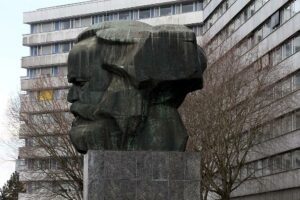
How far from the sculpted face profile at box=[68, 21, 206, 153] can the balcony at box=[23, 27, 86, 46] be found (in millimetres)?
54084

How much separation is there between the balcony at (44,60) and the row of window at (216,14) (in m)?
15.4

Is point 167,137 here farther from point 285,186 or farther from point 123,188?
point 285,186

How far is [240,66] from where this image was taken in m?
31.7

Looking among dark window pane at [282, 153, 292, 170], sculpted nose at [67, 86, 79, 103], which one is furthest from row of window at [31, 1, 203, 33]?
Answer: sculpted nose at [67, 86, 79, 103]

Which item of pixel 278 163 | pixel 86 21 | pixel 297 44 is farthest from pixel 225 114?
pixel 86 21

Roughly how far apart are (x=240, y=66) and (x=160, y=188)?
19.8 meters

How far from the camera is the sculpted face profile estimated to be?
12922 millimetres

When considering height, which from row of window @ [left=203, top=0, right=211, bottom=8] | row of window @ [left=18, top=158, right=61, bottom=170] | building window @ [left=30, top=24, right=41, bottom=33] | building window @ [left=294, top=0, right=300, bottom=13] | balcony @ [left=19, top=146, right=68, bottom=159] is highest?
building window @ [left=30, top=24, right=41, bottom=33]

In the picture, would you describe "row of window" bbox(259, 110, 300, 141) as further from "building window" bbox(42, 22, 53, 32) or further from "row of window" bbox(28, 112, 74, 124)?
"building window" bbox(42, 22, 53, 32)

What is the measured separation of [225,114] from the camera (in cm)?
2930

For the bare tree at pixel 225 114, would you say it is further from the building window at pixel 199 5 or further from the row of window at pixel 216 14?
the building window at pixel 199 5

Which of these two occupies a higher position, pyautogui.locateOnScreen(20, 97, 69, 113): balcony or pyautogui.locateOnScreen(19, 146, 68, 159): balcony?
pyautogui.locateOnScreen(20, 97, 69, 113): balcony

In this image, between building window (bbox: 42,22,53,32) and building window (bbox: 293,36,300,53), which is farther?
building window (bbox: 42,22,53,32)

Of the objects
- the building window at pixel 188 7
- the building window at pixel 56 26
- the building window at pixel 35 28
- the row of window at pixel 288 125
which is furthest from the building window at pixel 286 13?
the building window at pixel 35 28
